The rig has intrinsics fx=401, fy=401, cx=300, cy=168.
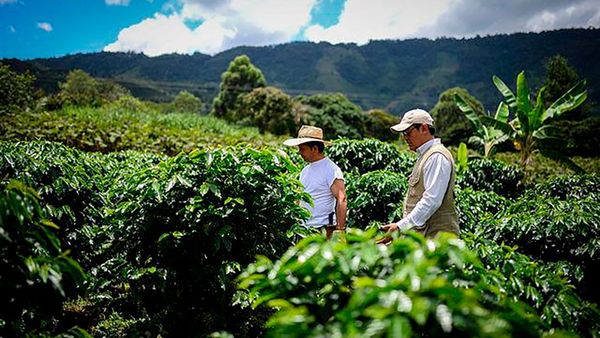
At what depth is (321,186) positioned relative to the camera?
3.70 meters

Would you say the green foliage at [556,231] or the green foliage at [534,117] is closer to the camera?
the green foliage at [556,231]

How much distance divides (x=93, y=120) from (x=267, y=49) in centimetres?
17761

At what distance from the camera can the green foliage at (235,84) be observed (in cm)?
3372

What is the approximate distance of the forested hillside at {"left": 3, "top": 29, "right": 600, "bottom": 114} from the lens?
12069 cm

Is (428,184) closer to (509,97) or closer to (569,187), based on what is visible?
(569,187)

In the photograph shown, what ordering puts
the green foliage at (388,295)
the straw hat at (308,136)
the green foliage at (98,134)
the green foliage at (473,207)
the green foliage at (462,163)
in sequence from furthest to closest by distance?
the green foliage at (98,134) → the green foliage at (462,163) → the green foliage at (473,207) → the straw hat at (308,136) → the green foliage at (388,295)

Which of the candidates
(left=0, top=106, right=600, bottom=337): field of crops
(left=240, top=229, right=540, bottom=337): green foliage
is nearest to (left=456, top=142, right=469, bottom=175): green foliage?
(left=0, top=106, right=600, bottom=337): field of crops

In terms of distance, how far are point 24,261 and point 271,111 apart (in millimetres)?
23572

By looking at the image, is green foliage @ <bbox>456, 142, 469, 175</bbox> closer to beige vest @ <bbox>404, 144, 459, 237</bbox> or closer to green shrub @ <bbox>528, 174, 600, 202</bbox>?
green shrub @ <bbox>528, 174, 600, 202</bbox>

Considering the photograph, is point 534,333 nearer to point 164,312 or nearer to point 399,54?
point 164,312

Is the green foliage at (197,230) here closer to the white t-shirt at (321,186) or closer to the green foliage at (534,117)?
the white t-shirt at (321,186)

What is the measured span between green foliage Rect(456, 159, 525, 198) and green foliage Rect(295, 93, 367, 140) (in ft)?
64.6

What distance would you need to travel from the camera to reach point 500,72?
131m

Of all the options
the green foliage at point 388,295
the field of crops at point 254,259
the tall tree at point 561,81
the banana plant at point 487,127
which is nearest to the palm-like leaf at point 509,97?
the banana plant at point 487,127
